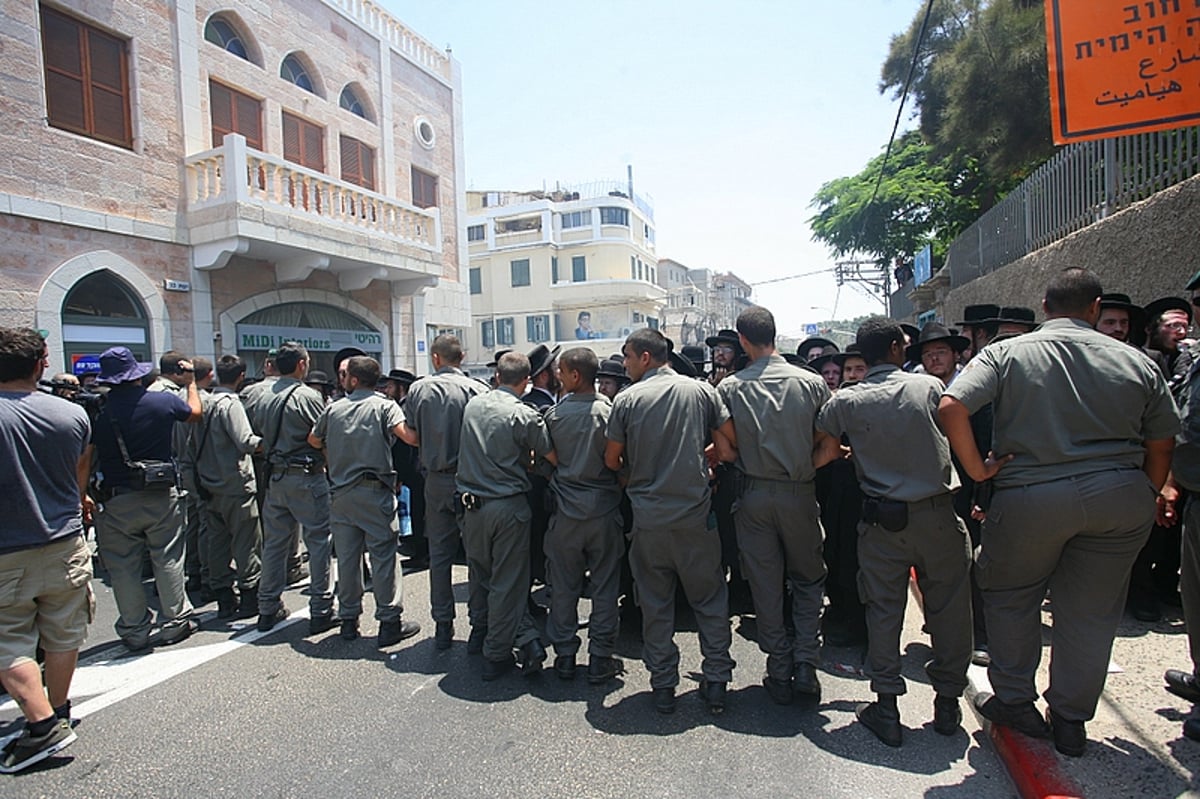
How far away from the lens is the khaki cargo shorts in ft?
10.7

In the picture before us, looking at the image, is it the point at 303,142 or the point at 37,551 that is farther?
the point at 303,142

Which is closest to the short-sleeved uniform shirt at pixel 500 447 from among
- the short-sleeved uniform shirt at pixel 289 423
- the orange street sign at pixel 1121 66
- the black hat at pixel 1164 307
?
the short-sleeved uniform shirt at pixel 289 423

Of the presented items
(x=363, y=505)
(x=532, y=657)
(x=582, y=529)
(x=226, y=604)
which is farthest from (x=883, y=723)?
(x=226, y=604)

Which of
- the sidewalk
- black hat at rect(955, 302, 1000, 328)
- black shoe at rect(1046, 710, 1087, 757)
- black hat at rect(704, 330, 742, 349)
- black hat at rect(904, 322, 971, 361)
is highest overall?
black hat at rect(955, 302, 1000, 328)

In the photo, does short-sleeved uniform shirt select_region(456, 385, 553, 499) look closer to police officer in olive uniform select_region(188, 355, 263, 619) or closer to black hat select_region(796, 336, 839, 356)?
police officer in olive uniform select_region(188, 355, 263, 619)

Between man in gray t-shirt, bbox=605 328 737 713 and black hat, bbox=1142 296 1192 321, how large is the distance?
10.7 feet

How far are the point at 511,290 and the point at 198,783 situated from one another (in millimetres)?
45217

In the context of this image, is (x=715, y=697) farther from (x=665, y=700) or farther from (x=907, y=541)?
(x=907, y=541)

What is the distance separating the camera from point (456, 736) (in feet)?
11.1

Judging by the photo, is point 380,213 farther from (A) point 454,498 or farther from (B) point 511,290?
(B) point 511,290

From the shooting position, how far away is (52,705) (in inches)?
137

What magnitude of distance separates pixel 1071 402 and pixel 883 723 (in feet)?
5.76

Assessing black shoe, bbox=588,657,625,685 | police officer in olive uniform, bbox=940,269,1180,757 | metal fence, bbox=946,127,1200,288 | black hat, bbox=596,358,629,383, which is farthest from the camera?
metal fence, bbox=946,127,1200,288

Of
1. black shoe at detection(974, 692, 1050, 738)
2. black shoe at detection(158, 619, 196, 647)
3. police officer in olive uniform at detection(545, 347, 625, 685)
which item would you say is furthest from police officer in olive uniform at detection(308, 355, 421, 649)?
black shoe at detection(974, 692, 1050, 738)
